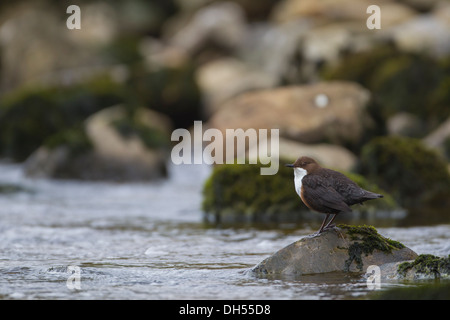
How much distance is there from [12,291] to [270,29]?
22.9 m

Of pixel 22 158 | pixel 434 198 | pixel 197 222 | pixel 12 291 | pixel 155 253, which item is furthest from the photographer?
pixel 22 158

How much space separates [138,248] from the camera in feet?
27.6

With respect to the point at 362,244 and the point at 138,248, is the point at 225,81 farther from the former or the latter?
the point at 362,244

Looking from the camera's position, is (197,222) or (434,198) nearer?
(197,222)

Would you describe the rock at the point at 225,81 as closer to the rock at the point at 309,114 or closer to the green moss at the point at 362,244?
the rock at the point at 309,114

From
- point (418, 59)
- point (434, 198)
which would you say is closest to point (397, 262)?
point (434, 198)

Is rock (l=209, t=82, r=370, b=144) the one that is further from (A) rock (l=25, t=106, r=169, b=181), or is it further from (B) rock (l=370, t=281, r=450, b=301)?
(B) rock (l=370, t=281, r=450, b=301)

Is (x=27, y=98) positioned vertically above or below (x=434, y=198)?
above

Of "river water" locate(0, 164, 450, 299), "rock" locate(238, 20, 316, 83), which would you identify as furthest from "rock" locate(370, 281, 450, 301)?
"rock" locate(238, 20, 316, 83)

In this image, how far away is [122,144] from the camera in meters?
15.0

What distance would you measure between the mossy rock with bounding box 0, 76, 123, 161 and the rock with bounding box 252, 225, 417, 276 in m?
12.3

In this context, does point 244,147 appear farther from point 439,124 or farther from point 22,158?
point 22,158
